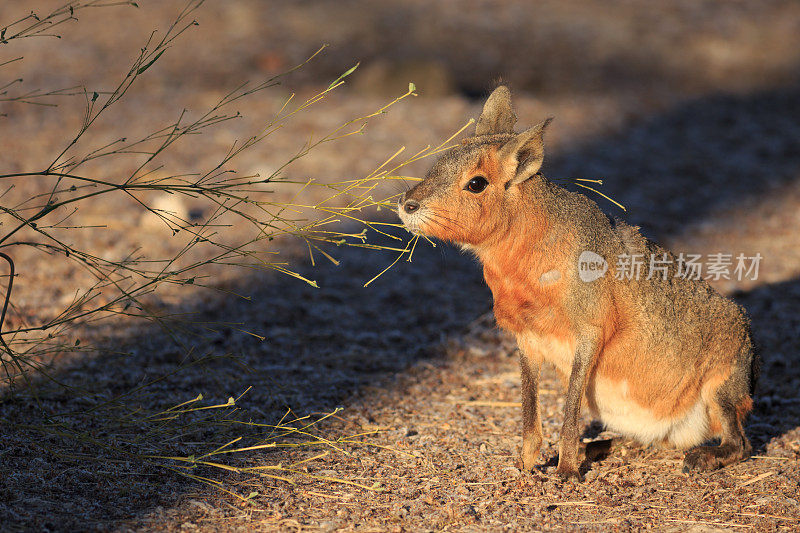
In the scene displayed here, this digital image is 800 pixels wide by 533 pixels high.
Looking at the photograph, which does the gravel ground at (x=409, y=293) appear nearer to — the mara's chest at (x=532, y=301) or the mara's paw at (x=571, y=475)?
the mara's paw at (x=571, y=475)

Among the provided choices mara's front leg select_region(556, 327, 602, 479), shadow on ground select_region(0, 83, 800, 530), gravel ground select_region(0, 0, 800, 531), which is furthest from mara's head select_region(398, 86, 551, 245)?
gravel ground select_region(0, 0, 800, 531)

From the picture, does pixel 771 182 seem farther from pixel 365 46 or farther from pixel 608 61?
pixel 365 46

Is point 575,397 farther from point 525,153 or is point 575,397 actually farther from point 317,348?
point 317,348

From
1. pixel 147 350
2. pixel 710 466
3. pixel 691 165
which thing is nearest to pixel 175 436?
pixel 147 350

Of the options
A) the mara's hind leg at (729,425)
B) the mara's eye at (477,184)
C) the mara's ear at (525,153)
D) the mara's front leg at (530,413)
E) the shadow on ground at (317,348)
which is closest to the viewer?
the shadow on ground at (317,348)

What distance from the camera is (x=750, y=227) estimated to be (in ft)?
27.9

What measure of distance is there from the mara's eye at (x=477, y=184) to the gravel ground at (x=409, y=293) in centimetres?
144

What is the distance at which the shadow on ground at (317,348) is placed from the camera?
3744 mm

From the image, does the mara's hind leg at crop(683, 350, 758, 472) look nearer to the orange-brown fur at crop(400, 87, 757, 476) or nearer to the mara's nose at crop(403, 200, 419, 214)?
the orange-brown fur at crop(400, 87, 757, 476)

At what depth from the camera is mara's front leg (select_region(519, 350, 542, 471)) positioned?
4.23m

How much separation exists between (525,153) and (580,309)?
81cm

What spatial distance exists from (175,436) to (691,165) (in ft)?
25.6

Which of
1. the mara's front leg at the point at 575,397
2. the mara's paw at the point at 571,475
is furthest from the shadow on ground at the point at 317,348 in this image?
the mara's paw at the point at 571,475

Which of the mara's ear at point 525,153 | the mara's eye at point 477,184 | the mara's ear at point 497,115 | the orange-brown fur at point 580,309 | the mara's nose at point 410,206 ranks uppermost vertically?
the mara's ear at point 497,115
